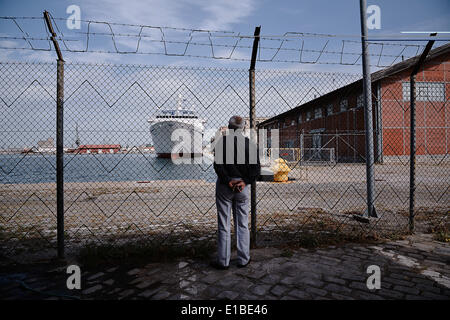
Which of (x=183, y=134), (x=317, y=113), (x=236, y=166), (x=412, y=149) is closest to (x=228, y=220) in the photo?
(x=236, y=166)

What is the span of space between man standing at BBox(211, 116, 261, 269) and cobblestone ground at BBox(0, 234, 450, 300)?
350 millimetres

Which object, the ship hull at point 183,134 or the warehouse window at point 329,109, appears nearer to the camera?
the ship hull at point 183,134

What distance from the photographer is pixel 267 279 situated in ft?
10.3

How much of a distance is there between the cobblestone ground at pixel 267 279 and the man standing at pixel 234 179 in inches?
13.8

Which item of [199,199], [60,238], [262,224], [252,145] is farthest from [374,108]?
[60,238]

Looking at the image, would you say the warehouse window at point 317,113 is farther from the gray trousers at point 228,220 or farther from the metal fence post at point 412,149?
the gray trousers at point 228,220

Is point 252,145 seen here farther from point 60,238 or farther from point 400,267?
point 60,238

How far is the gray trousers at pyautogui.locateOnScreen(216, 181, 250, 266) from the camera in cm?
337

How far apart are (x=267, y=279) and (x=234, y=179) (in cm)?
123

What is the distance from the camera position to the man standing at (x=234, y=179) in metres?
3.33

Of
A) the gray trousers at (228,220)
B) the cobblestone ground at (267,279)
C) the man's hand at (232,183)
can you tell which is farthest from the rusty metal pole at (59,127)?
the man's hand at (232,183)

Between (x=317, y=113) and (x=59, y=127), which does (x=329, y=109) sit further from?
(x=59, y=127)

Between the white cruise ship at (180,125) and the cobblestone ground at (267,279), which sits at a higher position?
the white cruise ship at (180,125)

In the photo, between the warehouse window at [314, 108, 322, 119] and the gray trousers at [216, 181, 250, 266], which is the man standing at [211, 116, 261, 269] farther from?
the warehouse window at [314, 108, 322, 119]
